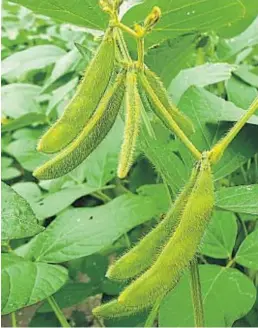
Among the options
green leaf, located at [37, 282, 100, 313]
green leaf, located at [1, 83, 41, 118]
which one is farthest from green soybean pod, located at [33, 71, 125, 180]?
green leaf, located at [1, 83, 41, 118]

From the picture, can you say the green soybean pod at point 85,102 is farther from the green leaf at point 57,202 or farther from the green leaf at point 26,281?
the green leaf at point 57,202

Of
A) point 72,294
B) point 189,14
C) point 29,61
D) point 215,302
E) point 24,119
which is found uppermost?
point 189,14

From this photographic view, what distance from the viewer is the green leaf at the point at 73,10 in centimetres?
77

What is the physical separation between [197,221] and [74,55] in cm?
69

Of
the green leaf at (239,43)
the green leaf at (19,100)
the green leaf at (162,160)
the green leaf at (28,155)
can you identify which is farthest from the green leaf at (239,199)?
the green leaf at (19,100)

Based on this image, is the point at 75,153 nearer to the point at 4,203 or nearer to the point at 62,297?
the point at 4,203

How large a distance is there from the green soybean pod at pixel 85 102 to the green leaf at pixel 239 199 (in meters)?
0.18

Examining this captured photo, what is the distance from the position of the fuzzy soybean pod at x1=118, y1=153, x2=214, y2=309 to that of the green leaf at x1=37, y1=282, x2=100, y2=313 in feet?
1.63

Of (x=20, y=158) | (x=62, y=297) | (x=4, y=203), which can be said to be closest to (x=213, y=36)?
(x=20, y=158)

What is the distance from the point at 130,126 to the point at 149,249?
114 mm

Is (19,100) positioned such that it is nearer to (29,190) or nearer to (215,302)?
(29,190)

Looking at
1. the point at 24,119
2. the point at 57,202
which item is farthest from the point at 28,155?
the point at 57,202

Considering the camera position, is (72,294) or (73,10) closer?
(73,10)

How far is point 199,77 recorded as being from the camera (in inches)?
Answer: 43.0
